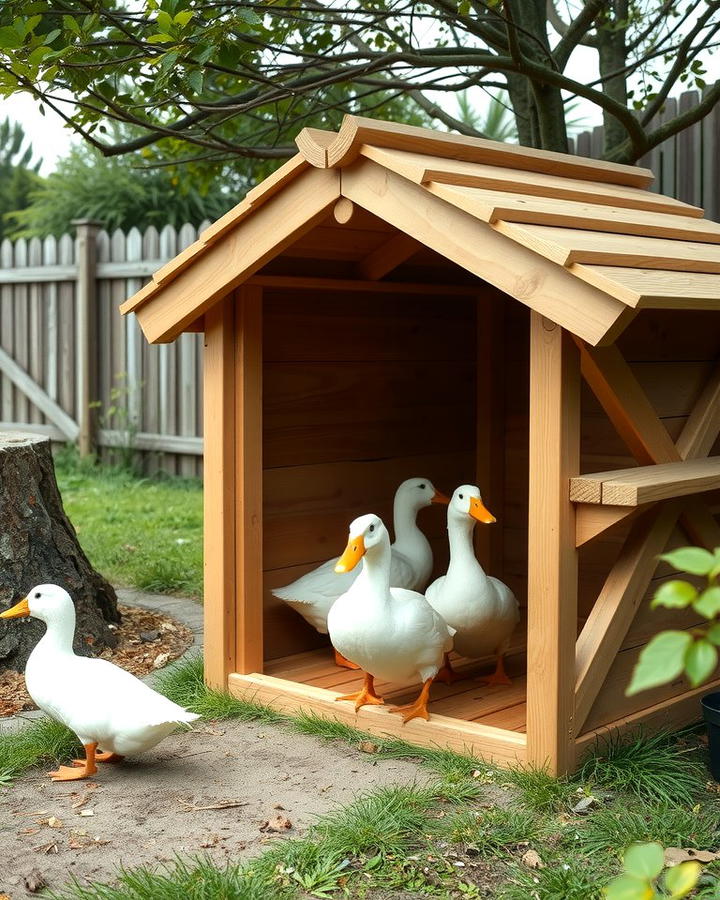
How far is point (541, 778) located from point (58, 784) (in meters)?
1.49

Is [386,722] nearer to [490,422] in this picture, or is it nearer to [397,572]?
[397,572]

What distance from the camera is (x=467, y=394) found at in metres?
5.70

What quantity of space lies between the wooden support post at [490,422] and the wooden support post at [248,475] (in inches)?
58.3

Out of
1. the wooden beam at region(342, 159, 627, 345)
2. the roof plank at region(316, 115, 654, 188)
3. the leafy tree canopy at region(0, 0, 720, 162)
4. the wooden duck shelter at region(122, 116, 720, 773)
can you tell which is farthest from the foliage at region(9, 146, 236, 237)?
the wooden beam at region(342, 159, 627, 345)

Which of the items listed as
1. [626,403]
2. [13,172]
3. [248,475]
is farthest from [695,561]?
[13,172]

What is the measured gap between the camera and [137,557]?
7.02 meters

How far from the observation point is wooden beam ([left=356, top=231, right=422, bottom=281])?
4.70 m

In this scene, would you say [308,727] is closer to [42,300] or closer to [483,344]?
[483,344]

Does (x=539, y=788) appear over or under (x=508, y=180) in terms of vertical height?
under

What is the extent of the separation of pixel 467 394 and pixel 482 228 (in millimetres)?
2329

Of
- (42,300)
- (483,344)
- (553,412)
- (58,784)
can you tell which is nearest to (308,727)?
(58,784)

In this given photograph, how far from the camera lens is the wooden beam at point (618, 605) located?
355 centimetres

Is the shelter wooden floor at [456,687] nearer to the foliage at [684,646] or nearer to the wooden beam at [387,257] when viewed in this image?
the wooden beam at [387,257]

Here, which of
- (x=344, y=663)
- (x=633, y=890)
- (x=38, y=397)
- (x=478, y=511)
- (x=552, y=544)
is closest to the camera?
(x=633, y=890)
